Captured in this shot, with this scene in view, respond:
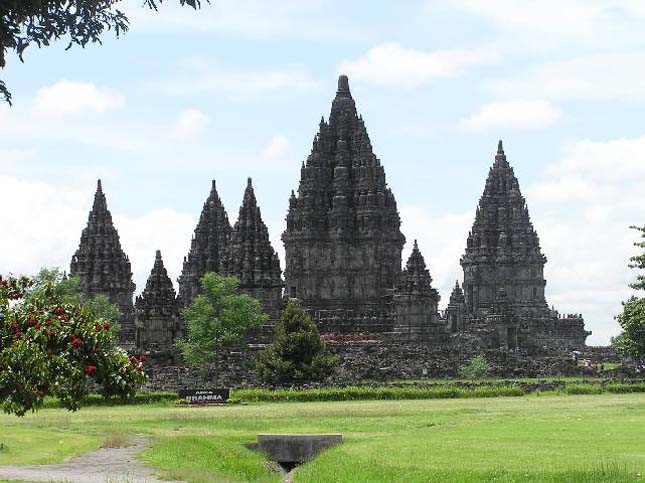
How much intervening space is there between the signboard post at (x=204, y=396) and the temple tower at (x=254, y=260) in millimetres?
42810

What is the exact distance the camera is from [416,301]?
388 ft

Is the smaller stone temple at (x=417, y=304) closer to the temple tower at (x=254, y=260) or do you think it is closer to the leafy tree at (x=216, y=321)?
the temple tower at (x=254, y=260)

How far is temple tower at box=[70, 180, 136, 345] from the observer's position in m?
138

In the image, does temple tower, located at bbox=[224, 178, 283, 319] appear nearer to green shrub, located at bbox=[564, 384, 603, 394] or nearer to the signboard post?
green shrub, located at bbox=[564, 384, 603, 394]

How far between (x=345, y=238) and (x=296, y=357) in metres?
33.7

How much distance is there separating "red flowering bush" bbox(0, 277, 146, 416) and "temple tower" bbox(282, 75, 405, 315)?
96015 millimetres

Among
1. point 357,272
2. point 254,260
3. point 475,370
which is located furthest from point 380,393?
point 357,272

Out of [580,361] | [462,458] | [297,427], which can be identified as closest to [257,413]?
[297,427]

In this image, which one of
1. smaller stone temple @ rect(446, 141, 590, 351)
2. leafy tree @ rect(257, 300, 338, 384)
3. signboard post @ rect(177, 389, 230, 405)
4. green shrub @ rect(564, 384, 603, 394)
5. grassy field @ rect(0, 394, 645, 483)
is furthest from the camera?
smaller stone temple @ rect(446, 141, 590, 351)

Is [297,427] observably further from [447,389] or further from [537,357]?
[537,357]

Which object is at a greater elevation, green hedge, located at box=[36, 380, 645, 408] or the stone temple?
the stone temple

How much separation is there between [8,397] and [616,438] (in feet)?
76.0

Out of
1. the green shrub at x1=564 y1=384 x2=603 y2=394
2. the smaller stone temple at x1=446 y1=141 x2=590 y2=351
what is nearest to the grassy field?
the green shrub at x1=564 y1=384 x2=603 y2=394

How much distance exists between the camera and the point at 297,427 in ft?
183
